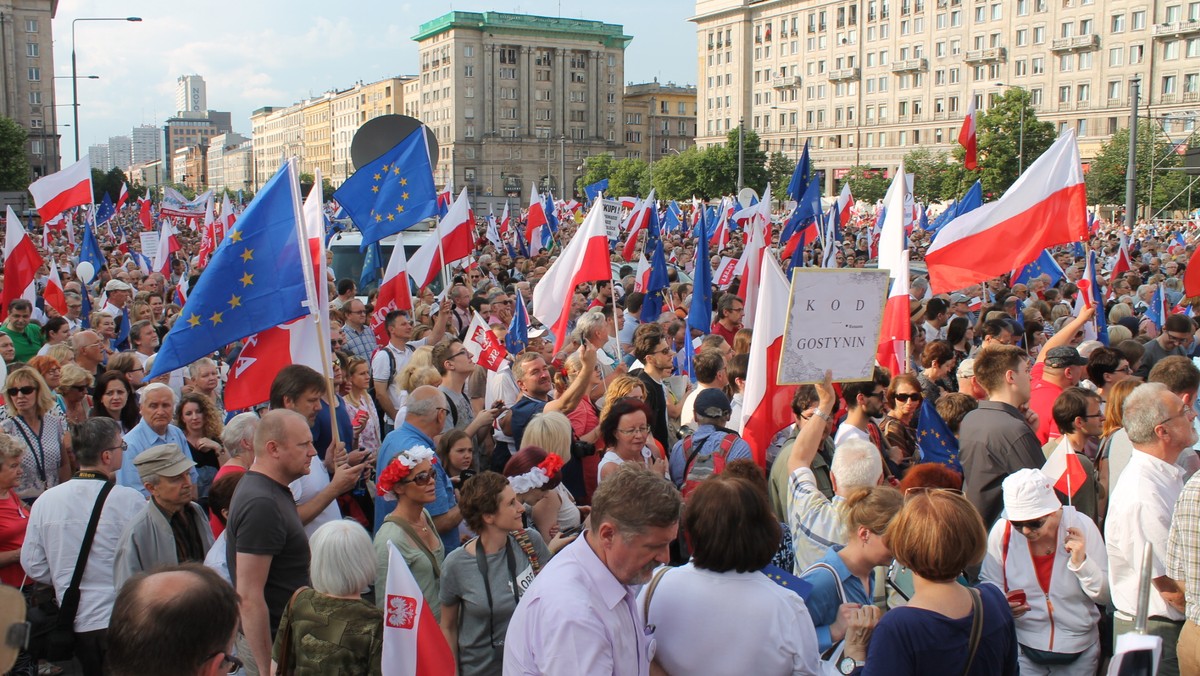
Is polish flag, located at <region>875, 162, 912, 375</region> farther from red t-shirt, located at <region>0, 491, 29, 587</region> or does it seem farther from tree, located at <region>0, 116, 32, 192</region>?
tree, located at <region>0, 116, 32, 192</region>

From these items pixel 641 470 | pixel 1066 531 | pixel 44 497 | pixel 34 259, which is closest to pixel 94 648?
pixel 44 497

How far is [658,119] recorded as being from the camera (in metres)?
137

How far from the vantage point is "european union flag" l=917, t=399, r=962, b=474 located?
6.30 metres

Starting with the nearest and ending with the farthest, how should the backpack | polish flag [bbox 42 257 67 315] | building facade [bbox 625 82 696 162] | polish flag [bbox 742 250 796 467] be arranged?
the backpack
polish flag [bbox 742 250 796 467]
polish flag [bbox 42 257 67 315]
building facade [bbox 625 82 696 162]

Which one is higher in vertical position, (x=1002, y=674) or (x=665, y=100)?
(x=665, y=100)

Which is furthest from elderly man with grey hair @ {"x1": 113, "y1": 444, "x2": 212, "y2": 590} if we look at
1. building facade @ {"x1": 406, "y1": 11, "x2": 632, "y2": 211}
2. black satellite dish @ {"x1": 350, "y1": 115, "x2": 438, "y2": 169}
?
A: building facade @ {"x1": 406, "y1": 11, "x2": 632, "y2": 211}

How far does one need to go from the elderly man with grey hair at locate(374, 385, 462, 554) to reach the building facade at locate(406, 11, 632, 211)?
118 metres

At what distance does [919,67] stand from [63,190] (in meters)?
78.2

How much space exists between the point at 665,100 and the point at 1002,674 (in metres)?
138

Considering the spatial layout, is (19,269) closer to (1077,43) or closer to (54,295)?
(54,295)

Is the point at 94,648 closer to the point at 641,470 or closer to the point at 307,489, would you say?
the point at 307,489

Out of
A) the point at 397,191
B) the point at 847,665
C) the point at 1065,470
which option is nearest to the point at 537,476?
the point at 847,665

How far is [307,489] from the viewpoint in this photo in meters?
5.19

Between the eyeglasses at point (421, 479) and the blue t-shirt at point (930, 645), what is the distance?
2060 mm
